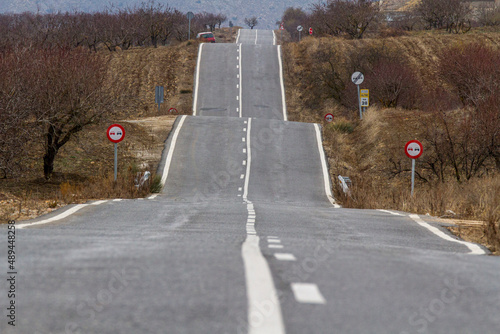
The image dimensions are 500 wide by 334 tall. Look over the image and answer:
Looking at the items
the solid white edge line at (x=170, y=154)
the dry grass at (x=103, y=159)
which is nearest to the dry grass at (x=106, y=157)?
the dry grass at (x=103, y=159)

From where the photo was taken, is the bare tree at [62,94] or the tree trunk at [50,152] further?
the tree trunk at [50,152]

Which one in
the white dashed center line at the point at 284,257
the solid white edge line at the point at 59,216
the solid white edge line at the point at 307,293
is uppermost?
the solid white edge line at the point at 307,293

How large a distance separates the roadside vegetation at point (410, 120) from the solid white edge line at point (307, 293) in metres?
5.36

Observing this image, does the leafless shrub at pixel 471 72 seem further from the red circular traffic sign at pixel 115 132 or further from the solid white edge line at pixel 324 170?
the red circular traffic sign at pixel 115 132

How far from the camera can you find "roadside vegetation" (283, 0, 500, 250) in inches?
656

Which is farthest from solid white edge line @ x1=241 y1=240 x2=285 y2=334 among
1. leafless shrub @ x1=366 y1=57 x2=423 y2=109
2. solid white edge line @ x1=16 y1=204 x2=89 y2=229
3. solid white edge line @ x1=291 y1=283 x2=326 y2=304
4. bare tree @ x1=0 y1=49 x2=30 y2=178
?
leafless shrub @ x1=366 y1=57 x2=423 y2=109

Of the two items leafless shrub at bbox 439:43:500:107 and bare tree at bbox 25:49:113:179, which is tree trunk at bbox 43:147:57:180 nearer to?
bare tree at bbox 25:49:113:179

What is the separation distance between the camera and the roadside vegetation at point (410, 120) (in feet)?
54.7

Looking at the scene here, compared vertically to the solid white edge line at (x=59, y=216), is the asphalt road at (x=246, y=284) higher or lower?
higher

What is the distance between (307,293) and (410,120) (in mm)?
31644

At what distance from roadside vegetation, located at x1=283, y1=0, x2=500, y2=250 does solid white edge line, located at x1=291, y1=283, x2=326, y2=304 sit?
536 cm

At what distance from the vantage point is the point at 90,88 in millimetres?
22453

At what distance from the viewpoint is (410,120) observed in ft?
111

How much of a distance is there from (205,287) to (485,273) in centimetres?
265
